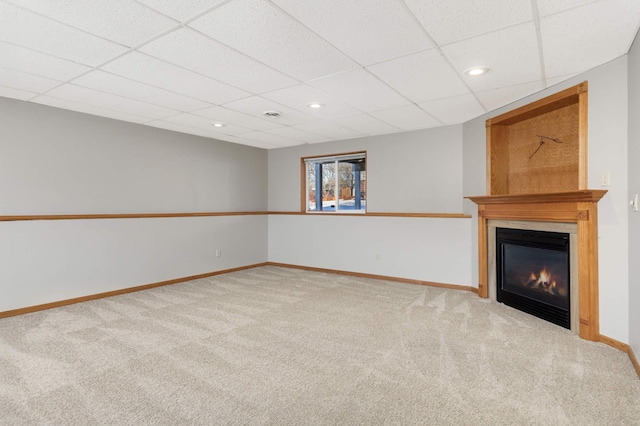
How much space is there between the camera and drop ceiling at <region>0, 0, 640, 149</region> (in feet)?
6.57

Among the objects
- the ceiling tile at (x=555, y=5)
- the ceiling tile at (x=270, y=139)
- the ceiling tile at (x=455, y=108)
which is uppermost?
the ceiling tile at (x=270, y=139)

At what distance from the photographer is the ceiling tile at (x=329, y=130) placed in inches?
187

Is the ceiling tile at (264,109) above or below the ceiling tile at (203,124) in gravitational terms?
below

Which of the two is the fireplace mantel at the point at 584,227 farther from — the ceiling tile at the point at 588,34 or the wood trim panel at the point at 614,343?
the ceiling tile at the point at 588,34

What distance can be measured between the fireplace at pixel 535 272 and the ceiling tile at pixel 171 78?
10.9 ft

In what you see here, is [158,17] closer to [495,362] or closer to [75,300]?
[495,362]

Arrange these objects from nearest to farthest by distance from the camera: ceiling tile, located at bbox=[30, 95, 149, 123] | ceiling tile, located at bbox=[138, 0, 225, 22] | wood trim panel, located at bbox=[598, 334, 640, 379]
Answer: ceiling tile, located at bbox=[138, 0, 225, 22] → wood trim panel, located at bbox=[598, 334, 640, 379] → ceiling tile, located at bbox=[30, 95, 149, 123]

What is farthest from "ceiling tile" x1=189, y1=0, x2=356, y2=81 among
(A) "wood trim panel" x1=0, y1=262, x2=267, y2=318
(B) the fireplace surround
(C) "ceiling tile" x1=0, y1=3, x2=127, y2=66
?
(A) "wood trim panel" x1=0, y1=262, x2=267, y2=318

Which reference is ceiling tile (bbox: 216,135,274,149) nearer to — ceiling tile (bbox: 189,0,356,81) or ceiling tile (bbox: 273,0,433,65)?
ceiling tile (bbox: 189,0,356,81)

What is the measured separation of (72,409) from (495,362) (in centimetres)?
277

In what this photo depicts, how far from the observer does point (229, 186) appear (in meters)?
6.10

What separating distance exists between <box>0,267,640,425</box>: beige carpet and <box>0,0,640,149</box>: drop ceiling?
2276mm

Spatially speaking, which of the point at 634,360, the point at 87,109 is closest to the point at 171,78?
the point at 87,109

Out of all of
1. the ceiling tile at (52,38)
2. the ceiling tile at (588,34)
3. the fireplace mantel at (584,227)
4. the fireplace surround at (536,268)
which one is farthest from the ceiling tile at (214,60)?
the fireplace surround at (536,268)
